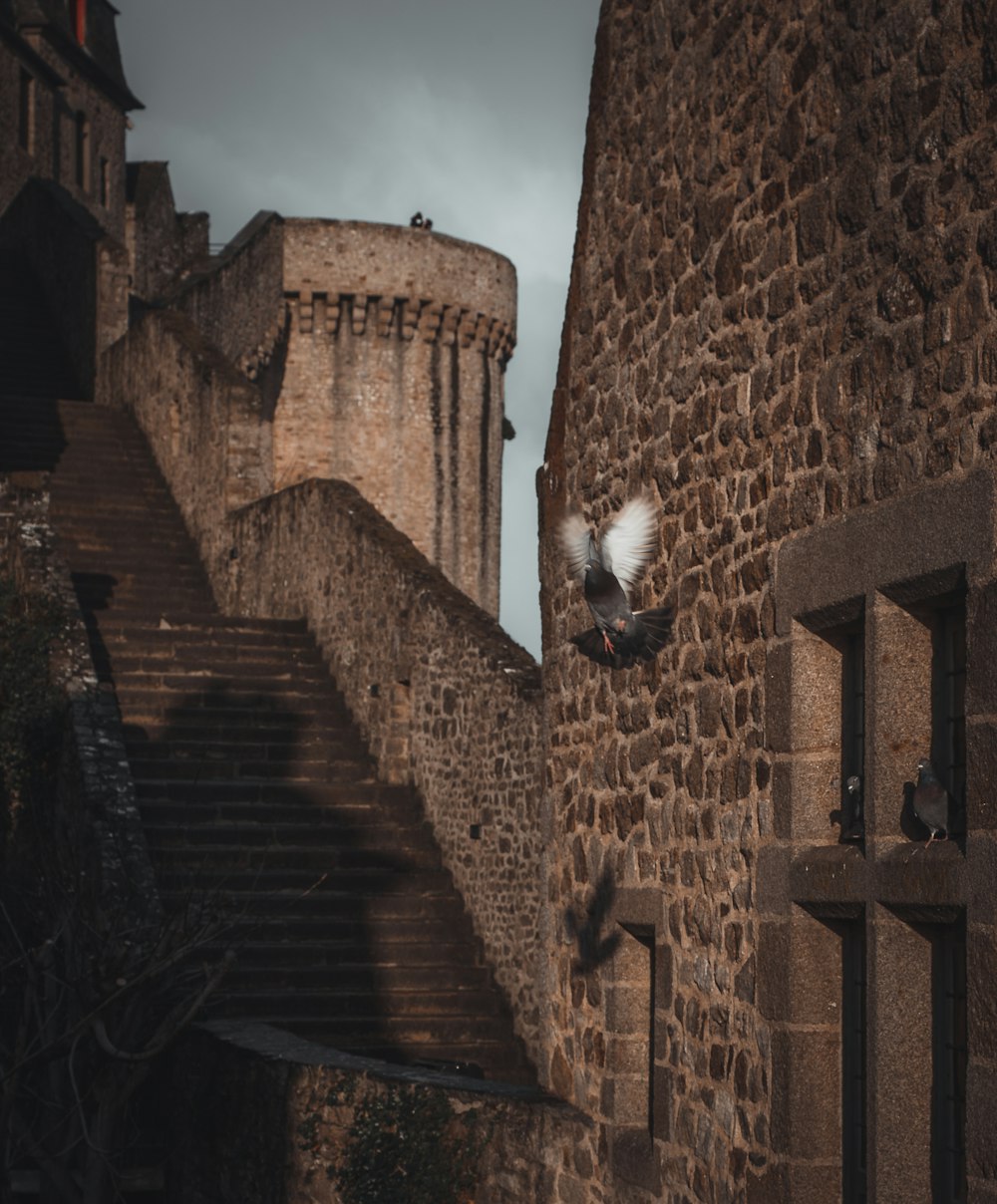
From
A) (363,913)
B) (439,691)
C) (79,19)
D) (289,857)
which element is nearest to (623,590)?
(363,913)

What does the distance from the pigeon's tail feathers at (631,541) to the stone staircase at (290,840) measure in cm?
354

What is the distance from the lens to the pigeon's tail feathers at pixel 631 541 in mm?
7816

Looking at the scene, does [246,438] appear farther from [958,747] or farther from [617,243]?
[958,747]

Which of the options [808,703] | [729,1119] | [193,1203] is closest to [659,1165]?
[729,1119]

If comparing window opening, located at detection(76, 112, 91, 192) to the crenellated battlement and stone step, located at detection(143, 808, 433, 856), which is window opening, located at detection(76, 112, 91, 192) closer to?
the crenellated battlement

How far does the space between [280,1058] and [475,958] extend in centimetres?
436

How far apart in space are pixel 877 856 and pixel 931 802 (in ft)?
1.15

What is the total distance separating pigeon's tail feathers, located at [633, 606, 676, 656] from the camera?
762 centimetres

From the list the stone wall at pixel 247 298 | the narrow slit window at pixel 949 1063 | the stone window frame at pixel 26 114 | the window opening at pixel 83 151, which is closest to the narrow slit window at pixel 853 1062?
the narrow slit window at pixel 949 1063

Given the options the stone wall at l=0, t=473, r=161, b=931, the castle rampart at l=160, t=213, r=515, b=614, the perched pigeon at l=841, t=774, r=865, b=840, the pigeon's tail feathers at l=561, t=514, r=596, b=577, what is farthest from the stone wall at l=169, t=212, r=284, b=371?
the perched pigeon at l=841, t=774, r=865, b=840

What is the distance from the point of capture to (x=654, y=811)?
7.74m

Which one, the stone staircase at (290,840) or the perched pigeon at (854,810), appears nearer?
the perched pigeon at (854,810)

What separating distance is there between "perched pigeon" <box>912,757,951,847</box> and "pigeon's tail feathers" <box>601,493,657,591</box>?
6.79 feet

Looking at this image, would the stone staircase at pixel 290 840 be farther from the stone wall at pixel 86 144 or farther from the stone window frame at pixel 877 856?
Result: the stone wall at pixel 86 144
